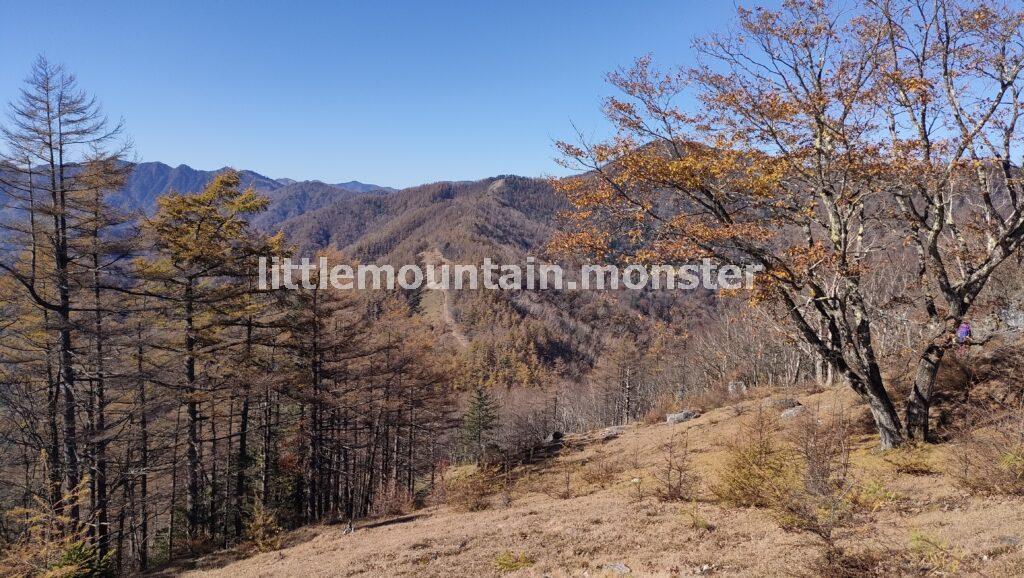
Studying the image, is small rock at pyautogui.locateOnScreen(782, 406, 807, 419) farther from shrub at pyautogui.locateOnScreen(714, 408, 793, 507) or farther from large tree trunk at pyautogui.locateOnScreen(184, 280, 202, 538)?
large tree trunk at pyautogui.locateOnScreen(184, 280, 202, 538)

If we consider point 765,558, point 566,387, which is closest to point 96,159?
point 765,558

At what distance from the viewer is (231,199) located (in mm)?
15383

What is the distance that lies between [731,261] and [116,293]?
1651 centimetres

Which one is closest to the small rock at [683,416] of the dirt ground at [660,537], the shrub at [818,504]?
the dirt ground at [660,537]

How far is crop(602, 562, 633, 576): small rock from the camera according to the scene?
225 inches

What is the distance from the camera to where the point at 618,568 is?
19.3 ft

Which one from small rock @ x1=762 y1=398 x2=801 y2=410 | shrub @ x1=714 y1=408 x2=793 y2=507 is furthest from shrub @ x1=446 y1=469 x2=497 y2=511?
small rock @ x1=762 y1=398 x2=801 y2=410

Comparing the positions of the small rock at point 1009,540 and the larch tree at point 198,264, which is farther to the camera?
the larch tree at point 198,264

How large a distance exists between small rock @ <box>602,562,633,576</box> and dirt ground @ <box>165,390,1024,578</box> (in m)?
0.02

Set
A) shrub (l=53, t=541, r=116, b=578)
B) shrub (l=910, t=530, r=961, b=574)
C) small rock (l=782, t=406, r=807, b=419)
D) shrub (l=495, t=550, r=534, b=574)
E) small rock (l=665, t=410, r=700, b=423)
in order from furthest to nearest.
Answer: small rock (l=665, t=410, r=700, b=423) → small rock (l=782, t=406, r=807, b=419) → shrub (l=53, t=541, r=116, b=578) → shrub (l=495, t=550, r=534, b=574) → shrub (l=910, t=530, r=961, b=574)

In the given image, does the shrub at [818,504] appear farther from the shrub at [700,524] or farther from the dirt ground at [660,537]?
the shrub at [700,524]

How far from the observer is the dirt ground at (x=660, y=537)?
4.65 meters

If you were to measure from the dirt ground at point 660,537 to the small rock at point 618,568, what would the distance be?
0.02 m

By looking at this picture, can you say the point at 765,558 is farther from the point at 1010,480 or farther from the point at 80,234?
the point at 80,234
